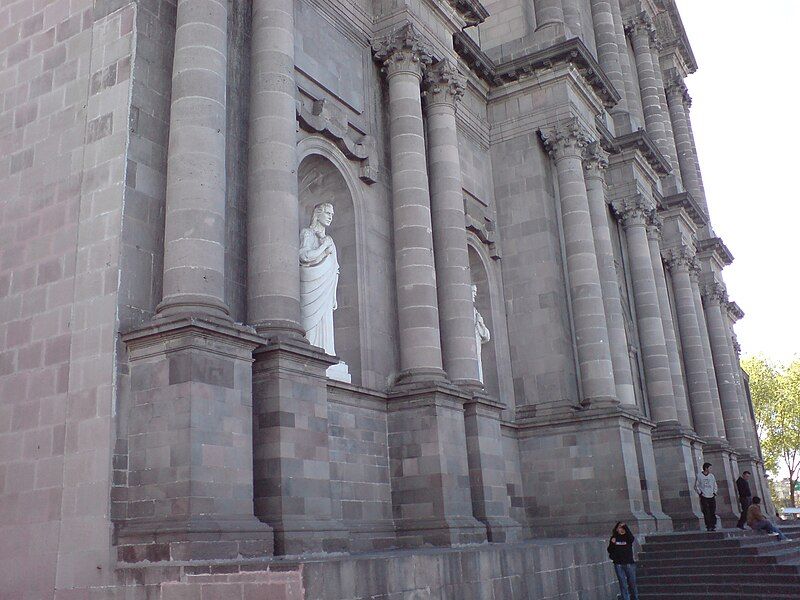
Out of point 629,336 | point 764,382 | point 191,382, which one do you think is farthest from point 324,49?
point 764,382

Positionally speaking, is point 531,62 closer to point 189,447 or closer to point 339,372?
point 339,372

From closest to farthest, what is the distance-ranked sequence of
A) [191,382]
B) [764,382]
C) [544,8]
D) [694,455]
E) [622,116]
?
1. [191,382]
2. [544,8]
3. [694,455]
4. [622,116]
5. [764,382]

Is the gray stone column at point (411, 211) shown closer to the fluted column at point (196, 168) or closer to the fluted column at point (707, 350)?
the fluted column at point (196, 168)

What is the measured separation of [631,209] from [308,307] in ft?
67.1

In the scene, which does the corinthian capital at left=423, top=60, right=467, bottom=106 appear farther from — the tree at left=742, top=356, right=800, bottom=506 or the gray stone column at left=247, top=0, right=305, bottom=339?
the tree at left=742, top=356, right=800, bottom=506

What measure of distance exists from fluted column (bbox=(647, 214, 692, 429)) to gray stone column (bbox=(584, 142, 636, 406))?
565cm

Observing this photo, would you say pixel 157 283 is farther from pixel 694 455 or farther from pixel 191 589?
pixel 694 455

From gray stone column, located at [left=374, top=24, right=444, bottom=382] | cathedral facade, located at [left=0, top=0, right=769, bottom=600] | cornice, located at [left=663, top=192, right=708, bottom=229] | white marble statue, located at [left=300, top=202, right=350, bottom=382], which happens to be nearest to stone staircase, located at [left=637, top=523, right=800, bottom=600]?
cathedral facade, located at [left=0, top=0, right=769, bottom=600]

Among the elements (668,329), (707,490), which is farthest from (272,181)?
(668,329)

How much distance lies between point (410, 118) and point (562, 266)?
9.02 meters

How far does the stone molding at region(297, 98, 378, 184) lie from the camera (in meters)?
20.4

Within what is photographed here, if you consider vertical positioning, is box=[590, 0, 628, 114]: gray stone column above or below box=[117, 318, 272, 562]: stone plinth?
above

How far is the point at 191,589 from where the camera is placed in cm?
1185

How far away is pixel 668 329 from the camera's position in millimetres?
36562
